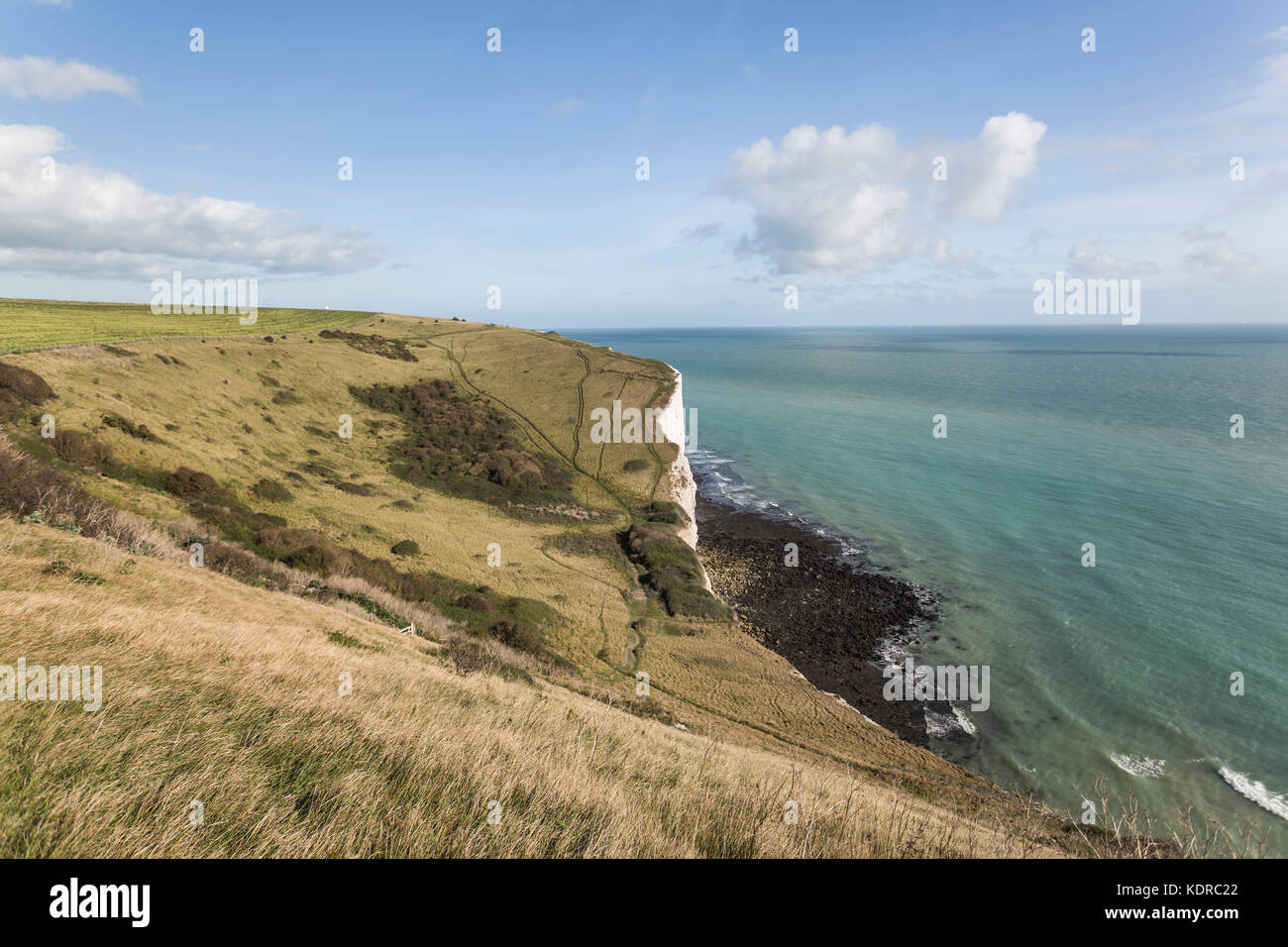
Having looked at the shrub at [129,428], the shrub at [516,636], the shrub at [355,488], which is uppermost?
the shrub at [129,428]

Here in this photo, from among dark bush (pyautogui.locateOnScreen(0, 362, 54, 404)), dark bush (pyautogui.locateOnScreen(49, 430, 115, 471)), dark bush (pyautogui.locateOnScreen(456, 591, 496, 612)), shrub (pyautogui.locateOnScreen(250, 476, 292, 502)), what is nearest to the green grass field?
dark bush (pyautogui.locateOnScreen(0, 362, 54, 404))

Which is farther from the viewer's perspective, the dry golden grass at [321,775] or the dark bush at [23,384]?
the dark bush at [23,384]

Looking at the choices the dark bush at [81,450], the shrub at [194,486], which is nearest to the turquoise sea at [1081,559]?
the shrub at [194,486]

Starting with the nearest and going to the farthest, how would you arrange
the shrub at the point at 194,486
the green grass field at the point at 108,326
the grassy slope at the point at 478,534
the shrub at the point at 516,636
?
the grassy slope at the point at 478,534, the shrub at the point at 516,636, the shrub at the point at 194,486, the green grass field at the point at 108,326

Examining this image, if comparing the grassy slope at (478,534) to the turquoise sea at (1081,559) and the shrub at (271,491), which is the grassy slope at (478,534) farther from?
the turquoise sea at (1081,559)

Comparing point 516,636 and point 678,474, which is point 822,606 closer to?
point 678,474

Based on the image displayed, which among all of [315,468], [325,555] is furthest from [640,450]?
[325,555]
